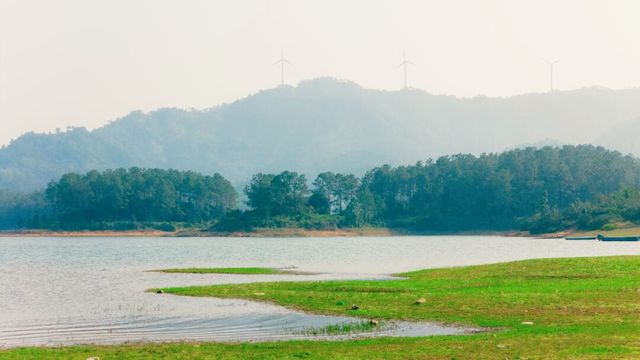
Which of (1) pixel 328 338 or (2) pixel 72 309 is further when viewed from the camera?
(2) pixel 72 309

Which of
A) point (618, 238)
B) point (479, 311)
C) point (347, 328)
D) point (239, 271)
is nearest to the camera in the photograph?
point (347, 328)

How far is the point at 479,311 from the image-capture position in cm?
4928

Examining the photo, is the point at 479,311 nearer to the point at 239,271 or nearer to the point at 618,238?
the point at 239,271

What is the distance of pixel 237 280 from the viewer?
8338 cm

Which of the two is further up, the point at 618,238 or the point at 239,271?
the point at 618,238

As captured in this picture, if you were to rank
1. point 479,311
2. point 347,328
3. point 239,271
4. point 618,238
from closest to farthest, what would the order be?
1. point 347,328
2. point 479,311
3. point 239,271
4. point 618,238

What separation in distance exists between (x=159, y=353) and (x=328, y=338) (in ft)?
28.0

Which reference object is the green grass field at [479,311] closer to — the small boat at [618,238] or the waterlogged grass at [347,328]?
the waterlogged grass at [347,328]

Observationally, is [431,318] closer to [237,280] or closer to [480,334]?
[480,334]

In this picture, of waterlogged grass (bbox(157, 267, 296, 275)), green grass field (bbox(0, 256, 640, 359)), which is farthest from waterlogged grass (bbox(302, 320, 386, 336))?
waterlogged grass (bbox(157, 267, 296, 275))

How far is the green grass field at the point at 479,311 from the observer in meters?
36.2

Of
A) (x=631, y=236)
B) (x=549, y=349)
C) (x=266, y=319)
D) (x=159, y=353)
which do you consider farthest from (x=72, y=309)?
(x=631, y=236)

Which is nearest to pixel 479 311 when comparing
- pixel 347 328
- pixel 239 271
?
pixel 347 328

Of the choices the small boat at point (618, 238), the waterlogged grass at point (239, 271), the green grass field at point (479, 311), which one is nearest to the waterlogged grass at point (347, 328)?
the green grass field at point (479, 311)
